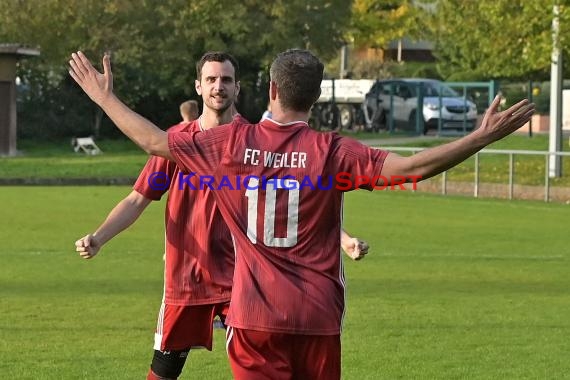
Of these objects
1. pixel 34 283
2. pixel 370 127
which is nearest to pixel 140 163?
pixel 370 127

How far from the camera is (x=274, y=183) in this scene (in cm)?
582

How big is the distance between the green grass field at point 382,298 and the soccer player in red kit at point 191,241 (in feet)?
6.16

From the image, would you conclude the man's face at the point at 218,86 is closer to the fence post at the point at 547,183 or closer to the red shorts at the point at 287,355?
the red shorts at the point at 287,355

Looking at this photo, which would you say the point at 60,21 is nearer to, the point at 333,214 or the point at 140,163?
the point at 140,163

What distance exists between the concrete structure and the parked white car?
44.9 feet

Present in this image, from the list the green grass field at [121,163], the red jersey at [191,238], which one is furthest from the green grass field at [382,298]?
the green grass field at [121,163]

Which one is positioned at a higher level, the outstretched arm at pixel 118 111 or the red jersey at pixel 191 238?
the outstretched arm at pixel 118 111

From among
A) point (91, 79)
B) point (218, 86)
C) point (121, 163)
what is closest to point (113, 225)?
point (218, 86)

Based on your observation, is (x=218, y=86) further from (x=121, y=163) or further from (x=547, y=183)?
(x=121, y=163)

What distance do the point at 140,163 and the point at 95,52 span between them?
31.8ft

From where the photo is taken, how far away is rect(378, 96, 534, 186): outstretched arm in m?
5.46

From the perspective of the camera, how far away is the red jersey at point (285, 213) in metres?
5.82

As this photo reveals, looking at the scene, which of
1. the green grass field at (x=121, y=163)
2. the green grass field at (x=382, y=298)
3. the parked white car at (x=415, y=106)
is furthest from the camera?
the parked white car at (x=415, y=106)

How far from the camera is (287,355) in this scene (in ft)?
19.4
